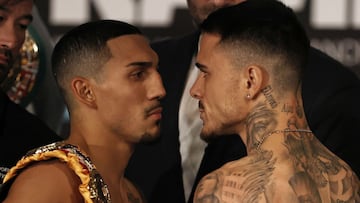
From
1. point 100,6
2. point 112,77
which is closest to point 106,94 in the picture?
point 112,77

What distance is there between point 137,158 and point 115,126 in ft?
3.30

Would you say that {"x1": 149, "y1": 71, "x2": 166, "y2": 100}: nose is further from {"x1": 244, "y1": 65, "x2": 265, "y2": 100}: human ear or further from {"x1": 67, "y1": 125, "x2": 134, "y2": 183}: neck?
{"x1": 244, "y1": 65, "x2": 265, "y2": 100}: human ear

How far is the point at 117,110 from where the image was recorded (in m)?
2.86

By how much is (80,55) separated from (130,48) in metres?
0.13

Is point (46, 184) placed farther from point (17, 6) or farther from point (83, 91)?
point (17, 6)

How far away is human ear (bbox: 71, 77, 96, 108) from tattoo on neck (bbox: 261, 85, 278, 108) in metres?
0.45

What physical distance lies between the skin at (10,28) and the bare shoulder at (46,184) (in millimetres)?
498

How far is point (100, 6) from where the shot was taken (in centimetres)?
434

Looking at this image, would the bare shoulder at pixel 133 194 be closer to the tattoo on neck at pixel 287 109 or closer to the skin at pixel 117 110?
the skin at pixel 117 110

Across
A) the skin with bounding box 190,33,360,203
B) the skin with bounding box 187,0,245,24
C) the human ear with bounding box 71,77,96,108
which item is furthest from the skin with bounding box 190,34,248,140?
the skin with bounding box 187,0,245,24

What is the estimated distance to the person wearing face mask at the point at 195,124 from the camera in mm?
3486

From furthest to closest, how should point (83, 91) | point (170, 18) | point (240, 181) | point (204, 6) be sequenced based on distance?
point (170, 18) < point (204, 6) < point (83, 91) < point (240, 181)

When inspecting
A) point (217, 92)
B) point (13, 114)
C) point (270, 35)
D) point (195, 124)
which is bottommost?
point (195, 124)

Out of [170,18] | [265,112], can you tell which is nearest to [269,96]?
[265,112]
